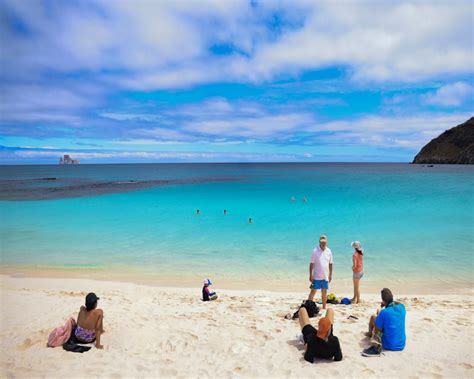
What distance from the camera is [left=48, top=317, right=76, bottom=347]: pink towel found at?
6.49m

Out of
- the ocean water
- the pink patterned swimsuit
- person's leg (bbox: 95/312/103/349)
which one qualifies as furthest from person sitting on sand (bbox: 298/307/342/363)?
the ocean water

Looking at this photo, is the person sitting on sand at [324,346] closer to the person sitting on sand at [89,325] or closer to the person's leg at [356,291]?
the person's leg at [356,291]

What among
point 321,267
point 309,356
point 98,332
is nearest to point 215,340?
point 309,356

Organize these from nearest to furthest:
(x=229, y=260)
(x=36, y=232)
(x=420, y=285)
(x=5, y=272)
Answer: (x=420, y=285) < (x=5, y=272) < (x=229, y=260) < (x=36, y=232)

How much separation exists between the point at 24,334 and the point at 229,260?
383 inches

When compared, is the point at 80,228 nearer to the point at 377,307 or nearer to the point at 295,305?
the point at 295,305

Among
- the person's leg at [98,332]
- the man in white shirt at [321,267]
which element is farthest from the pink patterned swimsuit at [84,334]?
the man in white shirt at [321,267]

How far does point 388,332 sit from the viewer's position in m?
6.30

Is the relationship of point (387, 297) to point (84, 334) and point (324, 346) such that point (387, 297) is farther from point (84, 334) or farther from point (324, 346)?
point (84, 334)

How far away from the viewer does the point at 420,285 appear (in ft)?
39.6

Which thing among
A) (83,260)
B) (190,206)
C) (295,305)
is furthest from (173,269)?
(190,206)

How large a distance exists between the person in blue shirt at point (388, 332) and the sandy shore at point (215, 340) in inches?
5.8

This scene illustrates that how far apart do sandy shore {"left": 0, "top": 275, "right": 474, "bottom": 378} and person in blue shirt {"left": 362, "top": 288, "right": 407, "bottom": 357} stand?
15cm

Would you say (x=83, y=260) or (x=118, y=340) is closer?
(x=118, y=340)
